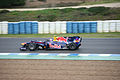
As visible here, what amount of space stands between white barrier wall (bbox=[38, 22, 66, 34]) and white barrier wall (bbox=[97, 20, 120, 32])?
3691mm

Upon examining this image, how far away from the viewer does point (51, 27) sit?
2200cm

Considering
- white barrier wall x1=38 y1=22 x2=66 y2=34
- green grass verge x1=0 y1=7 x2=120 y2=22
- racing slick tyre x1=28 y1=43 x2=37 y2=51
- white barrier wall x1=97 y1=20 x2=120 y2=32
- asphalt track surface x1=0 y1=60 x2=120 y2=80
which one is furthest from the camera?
green grass verge x1=0 y1=7 x2=120 y2=22

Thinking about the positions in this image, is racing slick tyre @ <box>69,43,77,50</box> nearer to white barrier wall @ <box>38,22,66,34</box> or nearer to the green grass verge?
white barrier wall @ <box>38,22,66,34</box>

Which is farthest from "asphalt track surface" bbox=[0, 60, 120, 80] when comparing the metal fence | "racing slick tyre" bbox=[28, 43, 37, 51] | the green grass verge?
the green grass verge

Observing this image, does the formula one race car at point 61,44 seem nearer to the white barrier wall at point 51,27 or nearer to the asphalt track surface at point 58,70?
the asphalt track surface at point 58,70

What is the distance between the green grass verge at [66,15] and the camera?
94.6 ft

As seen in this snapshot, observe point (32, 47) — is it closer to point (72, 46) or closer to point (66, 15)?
point (72, 46)

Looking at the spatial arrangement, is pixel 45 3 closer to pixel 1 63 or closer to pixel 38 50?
pixel 38 50

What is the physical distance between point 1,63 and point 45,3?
34.1m

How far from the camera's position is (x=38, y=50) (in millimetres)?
13906

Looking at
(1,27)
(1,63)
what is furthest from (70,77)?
(1,27)

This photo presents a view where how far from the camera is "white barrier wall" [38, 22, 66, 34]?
21875 mm

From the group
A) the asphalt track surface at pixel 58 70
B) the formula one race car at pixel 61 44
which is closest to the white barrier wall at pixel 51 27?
the formula one race car at pixel 61 44

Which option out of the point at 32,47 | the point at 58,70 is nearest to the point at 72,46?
the point at 32,47
